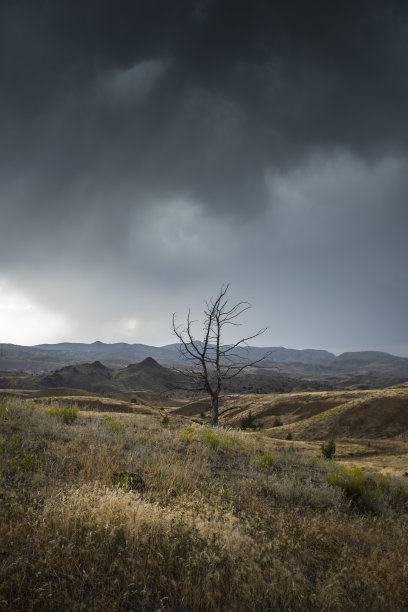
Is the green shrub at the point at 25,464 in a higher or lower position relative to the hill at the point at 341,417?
higher

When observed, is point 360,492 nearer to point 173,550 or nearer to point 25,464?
point 173,550

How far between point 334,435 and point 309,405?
9.54m

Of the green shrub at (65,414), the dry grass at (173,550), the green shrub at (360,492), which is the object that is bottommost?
the green shrub at (360,492)

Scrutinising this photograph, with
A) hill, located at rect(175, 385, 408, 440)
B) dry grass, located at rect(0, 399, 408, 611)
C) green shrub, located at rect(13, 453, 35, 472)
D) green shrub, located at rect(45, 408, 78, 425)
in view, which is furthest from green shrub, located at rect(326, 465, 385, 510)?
hill, located at rect(175, 385, 408, 440)

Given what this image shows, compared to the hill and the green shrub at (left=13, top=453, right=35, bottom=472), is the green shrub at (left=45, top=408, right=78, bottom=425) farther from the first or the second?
the hill

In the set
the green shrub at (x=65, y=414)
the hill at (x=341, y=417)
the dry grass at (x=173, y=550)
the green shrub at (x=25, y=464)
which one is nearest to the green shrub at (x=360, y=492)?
the dry grass at (x=173, y=550)

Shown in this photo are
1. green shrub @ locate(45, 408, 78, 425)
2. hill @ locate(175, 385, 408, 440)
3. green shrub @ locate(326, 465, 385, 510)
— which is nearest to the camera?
green shrub @ locate(326, 465, 385, 510)

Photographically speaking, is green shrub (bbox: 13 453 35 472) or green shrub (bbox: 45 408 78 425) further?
green shrub (bbox: 45 408 78 425)

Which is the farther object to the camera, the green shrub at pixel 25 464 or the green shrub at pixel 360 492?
the green shrub at pixel 360 492

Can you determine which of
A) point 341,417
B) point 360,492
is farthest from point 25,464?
point 341,417

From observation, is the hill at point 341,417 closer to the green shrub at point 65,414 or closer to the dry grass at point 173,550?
the green shrub at point 65,414

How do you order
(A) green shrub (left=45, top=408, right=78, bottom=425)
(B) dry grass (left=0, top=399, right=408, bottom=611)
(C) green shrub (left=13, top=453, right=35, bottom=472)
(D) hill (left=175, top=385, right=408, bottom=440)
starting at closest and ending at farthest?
1. (B) dry grass (left=0, top=399, right=408, bottom=611)
2. (C) green shrub (left=13, top=453, right=35, bottom=472)
3. (A) green shrub (left=45, top=408, right=78, bottom=425)
4. (D) hill (left=175, top=385, right=408, bottom=440)

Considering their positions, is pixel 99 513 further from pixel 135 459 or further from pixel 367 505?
pixel 367 505

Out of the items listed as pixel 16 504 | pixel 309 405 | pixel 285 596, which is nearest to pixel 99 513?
pixel 16 504
